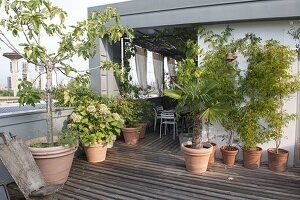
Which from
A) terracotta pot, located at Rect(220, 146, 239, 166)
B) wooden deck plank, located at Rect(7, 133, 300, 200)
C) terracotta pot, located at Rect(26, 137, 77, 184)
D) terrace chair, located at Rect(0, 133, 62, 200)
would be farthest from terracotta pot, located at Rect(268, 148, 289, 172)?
terrace chair, located at Rect(0, 133, 62, 200)

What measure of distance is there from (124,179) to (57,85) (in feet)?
12.4

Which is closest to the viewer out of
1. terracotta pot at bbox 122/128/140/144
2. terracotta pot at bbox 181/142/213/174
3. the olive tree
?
the olive tree

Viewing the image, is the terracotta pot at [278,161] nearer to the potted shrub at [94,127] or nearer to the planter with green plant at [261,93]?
the planter with green plant at [261,93]

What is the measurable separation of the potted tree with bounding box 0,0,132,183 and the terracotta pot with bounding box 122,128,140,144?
2272 millimetres

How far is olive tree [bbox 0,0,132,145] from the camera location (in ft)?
9.87

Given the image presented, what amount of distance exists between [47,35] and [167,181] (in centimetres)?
278

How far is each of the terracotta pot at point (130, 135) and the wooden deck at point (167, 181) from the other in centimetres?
104

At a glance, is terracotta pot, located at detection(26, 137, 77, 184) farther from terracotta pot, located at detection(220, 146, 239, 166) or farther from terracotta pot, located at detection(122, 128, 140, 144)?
terracotta pot, located at detection(220, 146, 239, 166)

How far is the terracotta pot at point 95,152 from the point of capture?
4.65 m

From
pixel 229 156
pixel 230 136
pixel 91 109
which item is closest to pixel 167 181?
pixel 229 156

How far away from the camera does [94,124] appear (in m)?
4.66

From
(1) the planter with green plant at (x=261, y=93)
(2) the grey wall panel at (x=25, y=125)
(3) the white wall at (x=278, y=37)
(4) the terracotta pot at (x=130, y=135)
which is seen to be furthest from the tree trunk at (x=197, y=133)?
(2) the grey wall panel at (x=25, y=125)

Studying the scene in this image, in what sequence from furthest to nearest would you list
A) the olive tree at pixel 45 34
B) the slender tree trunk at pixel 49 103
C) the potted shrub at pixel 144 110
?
the potted shrub at pixel 144 110, the slender tree trunk at pixel 49 103, the olive tree at pixel 45 34

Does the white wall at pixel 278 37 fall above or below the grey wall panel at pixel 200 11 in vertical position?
below
